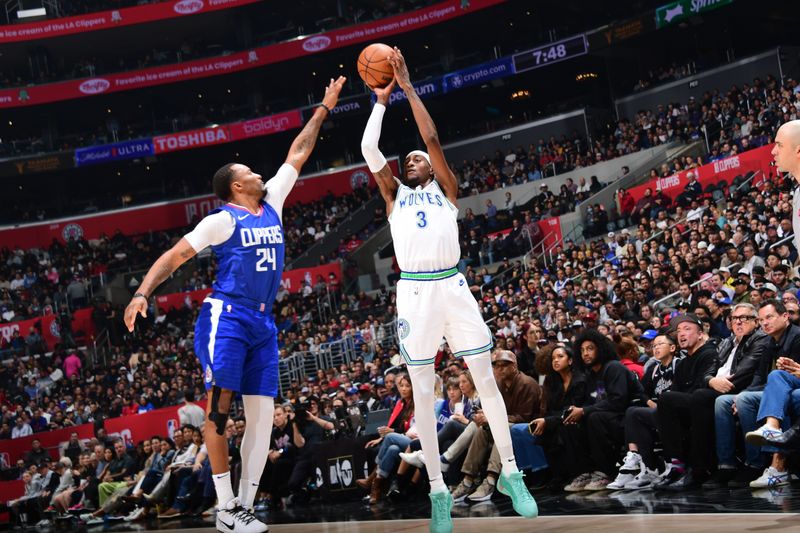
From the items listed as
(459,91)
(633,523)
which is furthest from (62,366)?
(633,523)

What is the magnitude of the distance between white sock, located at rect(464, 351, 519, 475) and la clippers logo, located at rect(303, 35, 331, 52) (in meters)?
28.9

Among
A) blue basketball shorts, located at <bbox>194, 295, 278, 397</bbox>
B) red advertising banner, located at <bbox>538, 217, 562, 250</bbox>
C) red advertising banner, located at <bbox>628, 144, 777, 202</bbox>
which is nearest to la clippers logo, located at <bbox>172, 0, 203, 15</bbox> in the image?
red advertising banner, located at <bbox>538, 217, 562, 250</bbox>

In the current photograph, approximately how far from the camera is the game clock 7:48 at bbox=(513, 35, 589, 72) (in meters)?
29.0

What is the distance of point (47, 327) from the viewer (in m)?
27.9

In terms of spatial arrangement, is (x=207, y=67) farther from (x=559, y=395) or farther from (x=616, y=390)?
(x=616, y=390)

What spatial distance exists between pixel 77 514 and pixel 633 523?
1062 centimetres

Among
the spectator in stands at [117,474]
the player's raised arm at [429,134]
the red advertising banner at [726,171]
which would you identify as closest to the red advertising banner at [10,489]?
the spectator in stands at [117,474]

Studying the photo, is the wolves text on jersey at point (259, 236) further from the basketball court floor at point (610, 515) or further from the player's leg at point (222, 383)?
the basketball court floor at point (610, 515)

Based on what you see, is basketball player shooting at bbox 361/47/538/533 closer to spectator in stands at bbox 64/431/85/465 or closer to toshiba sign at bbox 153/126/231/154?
spectator in stands at bbox 64/431/85/465

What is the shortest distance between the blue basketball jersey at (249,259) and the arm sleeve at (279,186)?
31 cm

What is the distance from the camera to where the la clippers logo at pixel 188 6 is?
3331cm

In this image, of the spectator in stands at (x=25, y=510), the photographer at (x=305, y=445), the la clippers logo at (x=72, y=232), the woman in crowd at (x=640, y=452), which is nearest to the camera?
the woman in crowd at (x=640, y=452)

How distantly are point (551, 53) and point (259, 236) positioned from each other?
25.2 meters

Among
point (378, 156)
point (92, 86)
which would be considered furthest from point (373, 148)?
point (92, 86)
